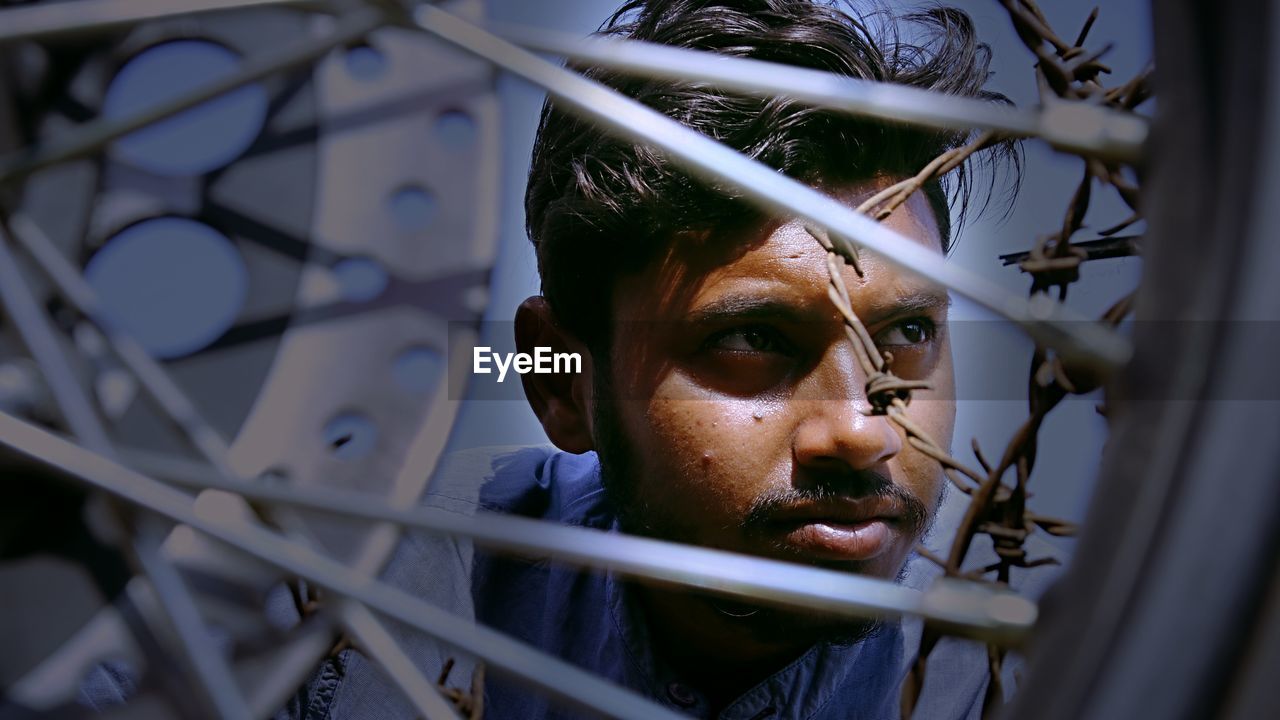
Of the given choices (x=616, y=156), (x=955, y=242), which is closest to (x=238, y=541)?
(x=616, y=156)

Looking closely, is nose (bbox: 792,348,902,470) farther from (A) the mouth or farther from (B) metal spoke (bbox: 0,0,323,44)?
(B) metal spoke (bbox: 0,0,323,44)

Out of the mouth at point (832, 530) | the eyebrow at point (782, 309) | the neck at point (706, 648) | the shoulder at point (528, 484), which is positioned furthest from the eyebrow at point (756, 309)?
the shoulder at point (528, 484)

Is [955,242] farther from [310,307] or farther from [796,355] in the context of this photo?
[310,307]

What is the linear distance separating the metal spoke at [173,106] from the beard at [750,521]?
320 mm

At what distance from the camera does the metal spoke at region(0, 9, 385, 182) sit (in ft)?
1.08

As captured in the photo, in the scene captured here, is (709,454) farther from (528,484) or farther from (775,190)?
(528,484)

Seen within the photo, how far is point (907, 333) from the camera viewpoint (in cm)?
59

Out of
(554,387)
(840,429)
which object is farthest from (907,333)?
(554,387)

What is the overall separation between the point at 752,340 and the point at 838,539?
0.13 meters

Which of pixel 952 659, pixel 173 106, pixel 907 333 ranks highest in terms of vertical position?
pixel 173 106

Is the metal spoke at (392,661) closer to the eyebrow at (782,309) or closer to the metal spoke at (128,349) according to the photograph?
the metal spoke at (128,349)

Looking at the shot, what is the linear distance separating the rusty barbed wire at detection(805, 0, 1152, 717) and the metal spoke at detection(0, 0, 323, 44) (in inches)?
10.0
